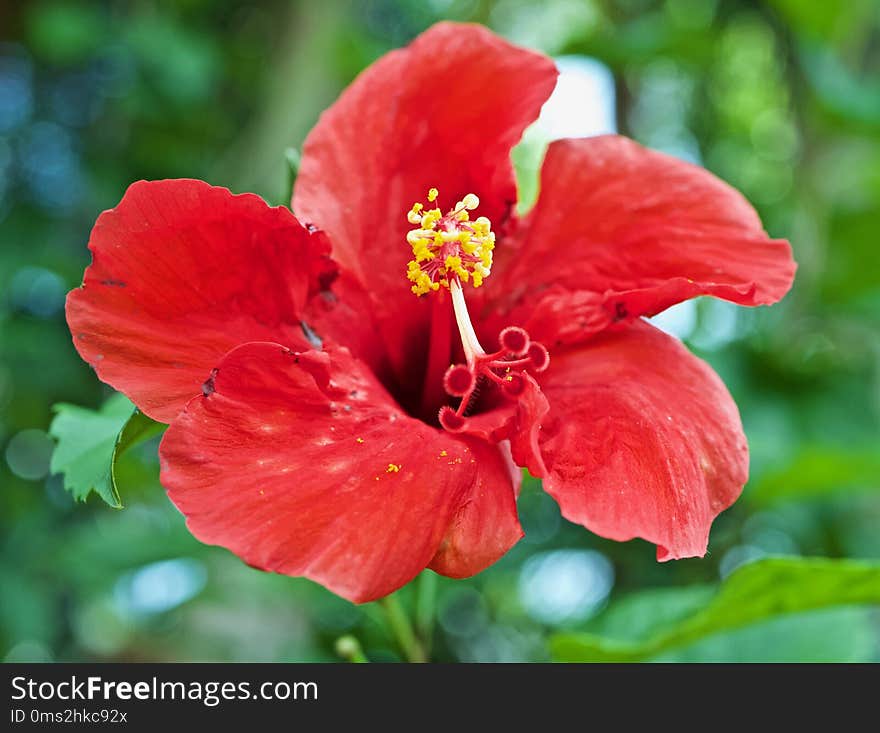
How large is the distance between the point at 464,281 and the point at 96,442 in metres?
0.42

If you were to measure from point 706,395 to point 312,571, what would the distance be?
41cm

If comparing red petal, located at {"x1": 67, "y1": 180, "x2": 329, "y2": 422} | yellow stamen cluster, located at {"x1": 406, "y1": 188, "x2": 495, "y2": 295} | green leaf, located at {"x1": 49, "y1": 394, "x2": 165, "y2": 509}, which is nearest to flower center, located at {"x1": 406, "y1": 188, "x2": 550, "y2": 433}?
yellow stamen cluster, located at {"x1": 406, "y1": 188, "x2": 495, "y2": 295}

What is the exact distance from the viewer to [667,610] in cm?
145

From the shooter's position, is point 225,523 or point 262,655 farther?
point 262,655

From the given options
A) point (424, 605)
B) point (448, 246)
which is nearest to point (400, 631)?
point (424, 605)

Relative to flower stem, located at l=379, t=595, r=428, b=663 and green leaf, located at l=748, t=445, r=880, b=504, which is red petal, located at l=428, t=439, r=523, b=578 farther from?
green leaf, located at l=748, t=445, r=880, b=504

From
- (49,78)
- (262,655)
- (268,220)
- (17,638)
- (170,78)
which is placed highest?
(268,220)

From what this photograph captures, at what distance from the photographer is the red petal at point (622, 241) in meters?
0.96

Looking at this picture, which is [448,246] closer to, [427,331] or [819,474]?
[427,331]

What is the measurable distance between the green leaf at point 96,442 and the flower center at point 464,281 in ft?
0.98

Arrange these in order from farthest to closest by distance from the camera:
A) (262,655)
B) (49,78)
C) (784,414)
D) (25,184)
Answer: (49,78) < (25,184) < (784,414) < (262,655)

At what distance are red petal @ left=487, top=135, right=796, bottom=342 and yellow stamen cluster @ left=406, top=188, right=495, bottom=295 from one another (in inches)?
3.3
